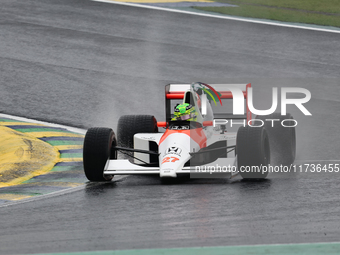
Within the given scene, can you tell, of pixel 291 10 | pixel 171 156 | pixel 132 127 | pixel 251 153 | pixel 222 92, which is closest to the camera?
pixel 251 153

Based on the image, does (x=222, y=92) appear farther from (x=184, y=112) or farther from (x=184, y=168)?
(x=184, y=168)

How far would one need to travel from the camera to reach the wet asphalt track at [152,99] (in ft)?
20.6

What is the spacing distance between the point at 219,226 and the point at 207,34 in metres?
14.0

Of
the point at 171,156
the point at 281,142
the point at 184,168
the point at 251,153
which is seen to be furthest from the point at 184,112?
the point at 281,142

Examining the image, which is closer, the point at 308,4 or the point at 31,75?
the point at 31,75

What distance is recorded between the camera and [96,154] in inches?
344

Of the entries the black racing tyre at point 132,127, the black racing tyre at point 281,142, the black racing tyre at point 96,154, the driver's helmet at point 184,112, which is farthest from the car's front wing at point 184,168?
the black racing tyre at point 281,142

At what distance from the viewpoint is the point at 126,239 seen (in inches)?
237

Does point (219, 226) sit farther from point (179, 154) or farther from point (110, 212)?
point (179, 154)

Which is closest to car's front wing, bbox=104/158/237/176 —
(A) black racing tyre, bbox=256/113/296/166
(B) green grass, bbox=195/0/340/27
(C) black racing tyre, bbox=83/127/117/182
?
(C) black racing tyre, bbox=83/127/117/182

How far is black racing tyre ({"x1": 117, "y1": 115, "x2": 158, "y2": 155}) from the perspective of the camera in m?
10.1

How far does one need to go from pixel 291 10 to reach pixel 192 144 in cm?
1519

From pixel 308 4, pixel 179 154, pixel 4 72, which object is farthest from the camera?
pixel 308 4

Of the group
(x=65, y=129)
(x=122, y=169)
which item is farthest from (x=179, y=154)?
(x=65, y=129)
